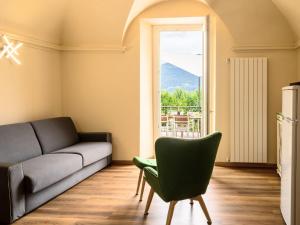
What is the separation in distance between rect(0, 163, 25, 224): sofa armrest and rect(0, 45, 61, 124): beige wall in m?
1.25

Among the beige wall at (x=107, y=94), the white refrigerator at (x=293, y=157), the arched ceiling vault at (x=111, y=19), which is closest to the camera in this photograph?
the white refrigerator at (x=293, y=157)

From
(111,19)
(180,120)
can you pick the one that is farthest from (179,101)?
(111,19)

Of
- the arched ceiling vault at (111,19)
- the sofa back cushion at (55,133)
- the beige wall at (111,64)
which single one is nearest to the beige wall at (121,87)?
the beige wall at (111,64)

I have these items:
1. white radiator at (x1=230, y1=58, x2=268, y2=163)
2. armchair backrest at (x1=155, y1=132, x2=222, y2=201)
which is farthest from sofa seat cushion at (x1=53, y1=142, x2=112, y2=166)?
white radiator at (x1=230, y1=58, x2=268, y2=163)

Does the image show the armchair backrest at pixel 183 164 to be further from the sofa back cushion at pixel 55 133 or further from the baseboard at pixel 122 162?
the baseboard at pixel 122 162

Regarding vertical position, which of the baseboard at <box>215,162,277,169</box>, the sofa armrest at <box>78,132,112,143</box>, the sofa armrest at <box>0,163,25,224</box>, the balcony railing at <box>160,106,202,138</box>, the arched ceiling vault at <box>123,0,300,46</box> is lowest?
the baseboard at <box>215,162,277,169</box>

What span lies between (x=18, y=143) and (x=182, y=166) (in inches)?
85.7

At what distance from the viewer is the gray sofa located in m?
2.96

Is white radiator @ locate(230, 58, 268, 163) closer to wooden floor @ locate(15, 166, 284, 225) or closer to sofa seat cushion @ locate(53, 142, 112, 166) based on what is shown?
wooden floor @ locate(15, 166, 284, 225)

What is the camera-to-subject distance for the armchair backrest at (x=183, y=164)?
8.50ft

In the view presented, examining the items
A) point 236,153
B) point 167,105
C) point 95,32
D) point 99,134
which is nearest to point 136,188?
point 99,134

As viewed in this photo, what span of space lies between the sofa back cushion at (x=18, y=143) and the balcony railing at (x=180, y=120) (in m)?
2.63

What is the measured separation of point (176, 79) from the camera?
5938mm

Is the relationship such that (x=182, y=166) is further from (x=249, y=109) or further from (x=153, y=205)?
(x=249, y=109)
